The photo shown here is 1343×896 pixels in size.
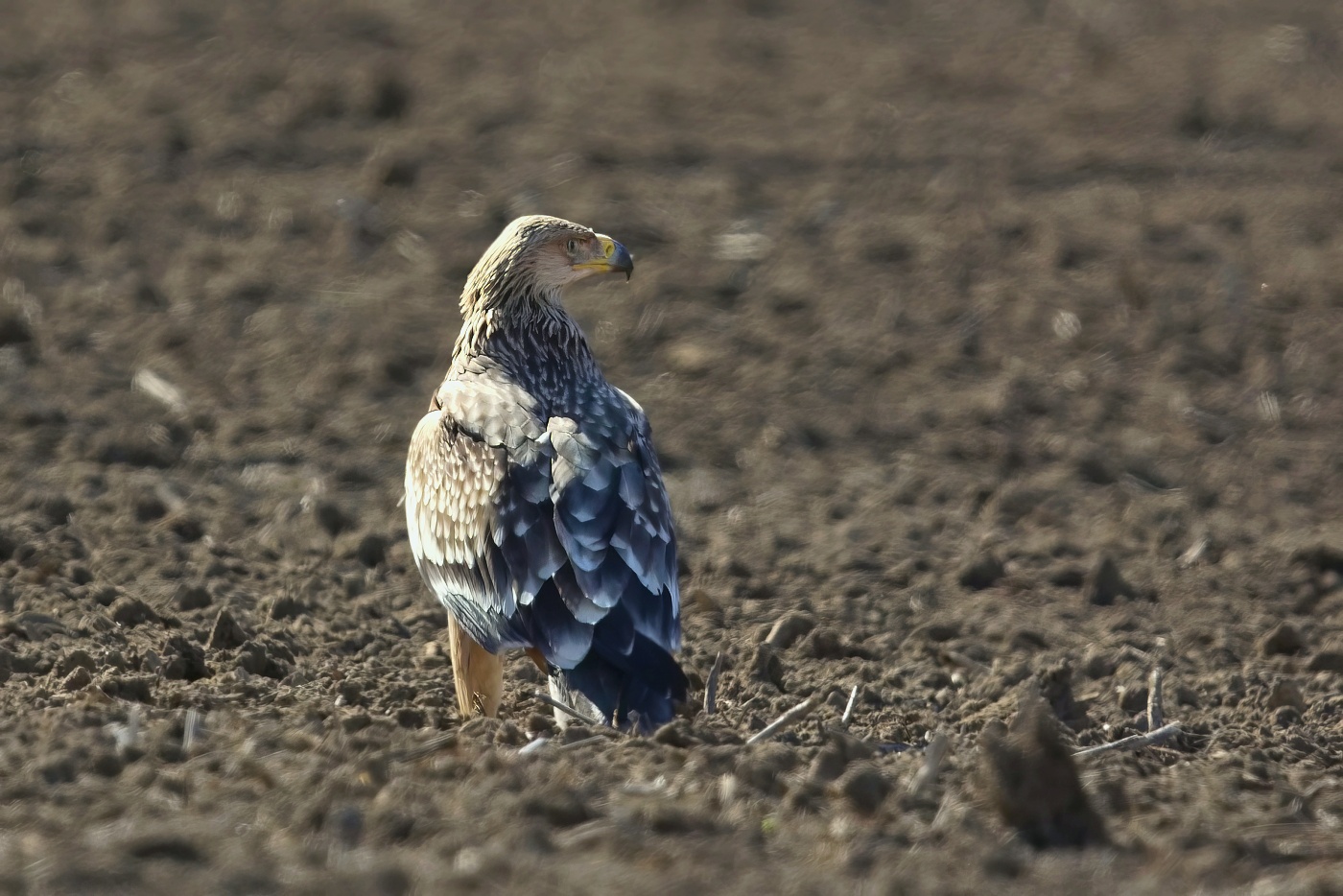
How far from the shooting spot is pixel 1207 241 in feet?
43.8

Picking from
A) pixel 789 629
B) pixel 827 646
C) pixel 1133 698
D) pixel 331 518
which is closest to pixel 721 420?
pixel 331 518

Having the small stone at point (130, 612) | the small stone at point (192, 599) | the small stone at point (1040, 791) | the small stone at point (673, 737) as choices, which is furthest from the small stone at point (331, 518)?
the small stone at point (1040, 791)

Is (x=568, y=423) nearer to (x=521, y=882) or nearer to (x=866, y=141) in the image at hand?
(x=521, y=882)

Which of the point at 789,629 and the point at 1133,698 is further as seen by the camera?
the point at 789,629

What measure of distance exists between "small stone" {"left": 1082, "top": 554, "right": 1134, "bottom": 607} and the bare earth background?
0.06 feet

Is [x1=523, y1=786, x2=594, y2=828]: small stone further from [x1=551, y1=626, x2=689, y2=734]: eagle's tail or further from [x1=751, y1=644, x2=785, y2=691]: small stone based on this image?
[x1=751, y1=644, x2=785, y2=691]: small stone

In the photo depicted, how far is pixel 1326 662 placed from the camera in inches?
325

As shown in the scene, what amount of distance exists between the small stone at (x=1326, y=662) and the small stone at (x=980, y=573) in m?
1.64

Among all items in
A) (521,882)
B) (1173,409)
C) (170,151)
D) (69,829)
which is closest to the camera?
(521,882)

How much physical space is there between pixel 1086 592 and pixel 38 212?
7635mm

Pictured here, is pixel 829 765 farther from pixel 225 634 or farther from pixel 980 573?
pixel 980 573

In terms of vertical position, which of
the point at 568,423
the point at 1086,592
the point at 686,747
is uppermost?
the point at 568,423

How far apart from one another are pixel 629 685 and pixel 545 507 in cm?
79

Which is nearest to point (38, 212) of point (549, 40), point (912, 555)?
point (549, 40)
